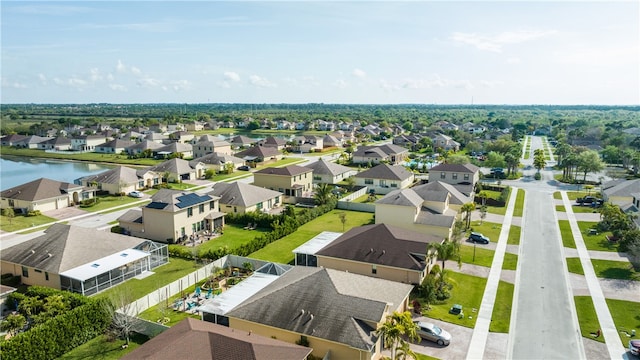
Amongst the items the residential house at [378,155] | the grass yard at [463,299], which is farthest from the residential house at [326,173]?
the grass yard at [463,299]

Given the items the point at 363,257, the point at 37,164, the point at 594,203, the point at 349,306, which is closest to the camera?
the point at 349,306

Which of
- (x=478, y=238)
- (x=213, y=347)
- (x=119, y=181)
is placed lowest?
(x=478, y=238)

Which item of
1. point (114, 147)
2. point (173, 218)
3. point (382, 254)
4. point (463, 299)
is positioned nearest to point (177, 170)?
point (173, 218)

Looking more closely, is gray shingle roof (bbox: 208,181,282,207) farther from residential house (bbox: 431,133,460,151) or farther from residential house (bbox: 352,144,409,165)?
residential house (bbox: 431,133,460,151)

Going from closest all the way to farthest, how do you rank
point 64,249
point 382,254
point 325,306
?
1. point 325,306
2. point 382,254
3. point 64,249

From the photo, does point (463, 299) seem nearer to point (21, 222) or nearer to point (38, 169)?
point (21, 222)

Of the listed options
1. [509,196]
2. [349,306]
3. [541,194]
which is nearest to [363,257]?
[349,306]

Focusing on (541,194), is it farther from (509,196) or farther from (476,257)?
(476,257)
